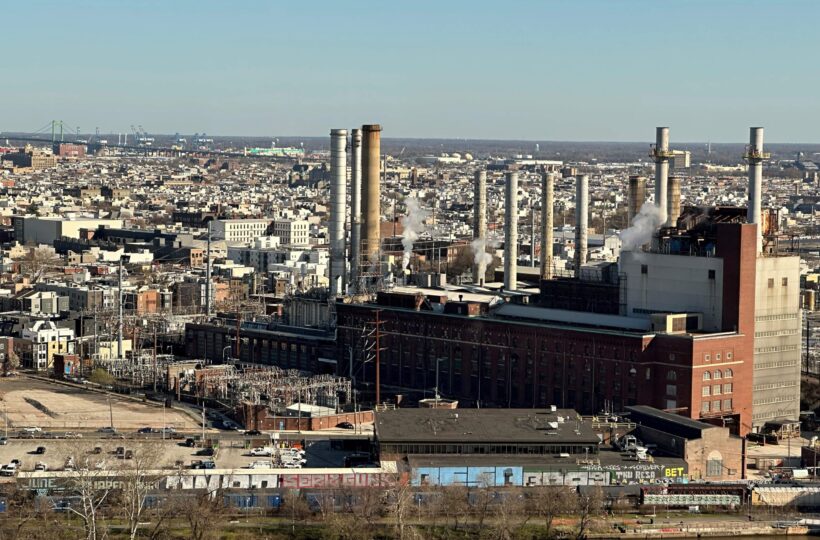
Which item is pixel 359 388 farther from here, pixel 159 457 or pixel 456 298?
pixel 159 457

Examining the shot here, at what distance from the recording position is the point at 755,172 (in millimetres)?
63094

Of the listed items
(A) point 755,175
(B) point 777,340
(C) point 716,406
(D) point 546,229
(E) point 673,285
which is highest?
(A) point 755,175

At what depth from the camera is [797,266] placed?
60312 millimetres

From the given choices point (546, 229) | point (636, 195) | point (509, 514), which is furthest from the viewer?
point (546, 229)

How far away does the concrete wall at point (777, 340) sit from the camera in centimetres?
5900

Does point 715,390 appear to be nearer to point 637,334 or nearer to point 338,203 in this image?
point 637,334

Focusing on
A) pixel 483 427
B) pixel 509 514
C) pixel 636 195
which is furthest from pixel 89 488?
pixel 636 195

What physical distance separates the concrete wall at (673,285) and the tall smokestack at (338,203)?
624 inches

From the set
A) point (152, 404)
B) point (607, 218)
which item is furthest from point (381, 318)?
point (607, 218)

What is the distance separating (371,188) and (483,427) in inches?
1068

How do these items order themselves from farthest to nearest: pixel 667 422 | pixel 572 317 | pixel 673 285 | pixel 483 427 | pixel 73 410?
pixel 73 410
pixel 572 317
pixel 673 285
pixel 667 422
pixel 483 427

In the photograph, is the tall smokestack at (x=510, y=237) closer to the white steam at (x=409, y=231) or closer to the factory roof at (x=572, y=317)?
the white steam at (x=409, y=231)

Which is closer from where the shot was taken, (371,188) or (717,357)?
(717,357)

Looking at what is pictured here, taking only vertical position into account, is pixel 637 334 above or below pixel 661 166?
below
